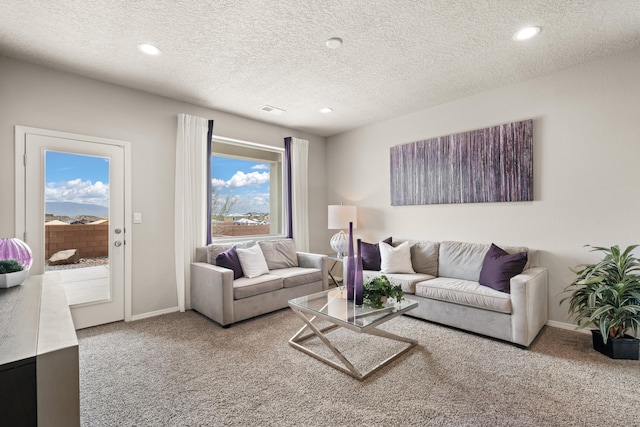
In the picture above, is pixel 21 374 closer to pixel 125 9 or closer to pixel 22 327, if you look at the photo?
pixel 22 327

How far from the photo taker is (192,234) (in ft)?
12.6

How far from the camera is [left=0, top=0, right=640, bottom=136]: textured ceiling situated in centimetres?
216

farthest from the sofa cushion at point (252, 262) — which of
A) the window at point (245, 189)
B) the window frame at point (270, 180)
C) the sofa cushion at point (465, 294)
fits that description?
the sofa cushion at point (465, 294)

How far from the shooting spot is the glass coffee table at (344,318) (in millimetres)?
2201

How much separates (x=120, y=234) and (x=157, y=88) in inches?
66.3

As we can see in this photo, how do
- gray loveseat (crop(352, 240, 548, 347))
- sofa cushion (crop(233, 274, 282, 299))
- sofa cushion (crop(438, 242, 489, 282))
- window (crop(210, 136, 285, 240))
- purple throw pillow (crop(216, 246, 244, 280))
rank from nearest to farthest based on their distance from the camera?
gray loveseat (crop(352, 240, 548, 347)) < sofa cushion (crop(233, 274, 282, 299)) < sofa cushion (crop(438, 242, 489, 282)) < purple throw pillow (crop(216, 246, 244, 280)) < window (crop(210, 136, 285, 240))

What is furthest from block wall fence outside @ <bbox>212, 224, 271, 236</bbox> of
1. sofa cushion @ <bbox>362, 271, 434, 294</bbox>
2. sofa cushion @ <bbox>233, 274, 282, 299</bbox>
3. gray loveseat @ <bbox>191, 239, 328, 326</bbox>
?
sofa cushion @ <bbox>362, 271, 434, 294</bbox>

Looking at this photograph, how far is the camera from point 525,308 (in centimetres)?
258

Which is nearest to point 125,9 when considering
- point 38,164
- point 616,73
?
point 38,164

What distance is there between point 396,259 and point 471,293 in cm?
103

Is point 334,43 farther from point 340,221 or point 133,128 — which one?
point 340,221

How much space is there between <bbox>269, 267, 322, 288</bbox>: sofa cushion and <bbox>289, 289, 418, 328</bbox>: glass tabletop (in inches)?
36.1

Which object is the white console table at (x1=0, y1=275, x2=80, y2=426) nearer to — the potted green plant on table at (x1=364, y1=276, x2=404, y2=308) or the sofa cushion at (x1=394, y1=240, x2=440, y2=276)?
the potted green plant on table at (x1=364, y1=276, x2=404, y2=308)

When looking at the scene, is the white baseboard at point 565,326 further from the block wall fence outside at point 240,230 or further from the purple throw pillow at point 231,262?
the block wall fence outside at point 240,230
